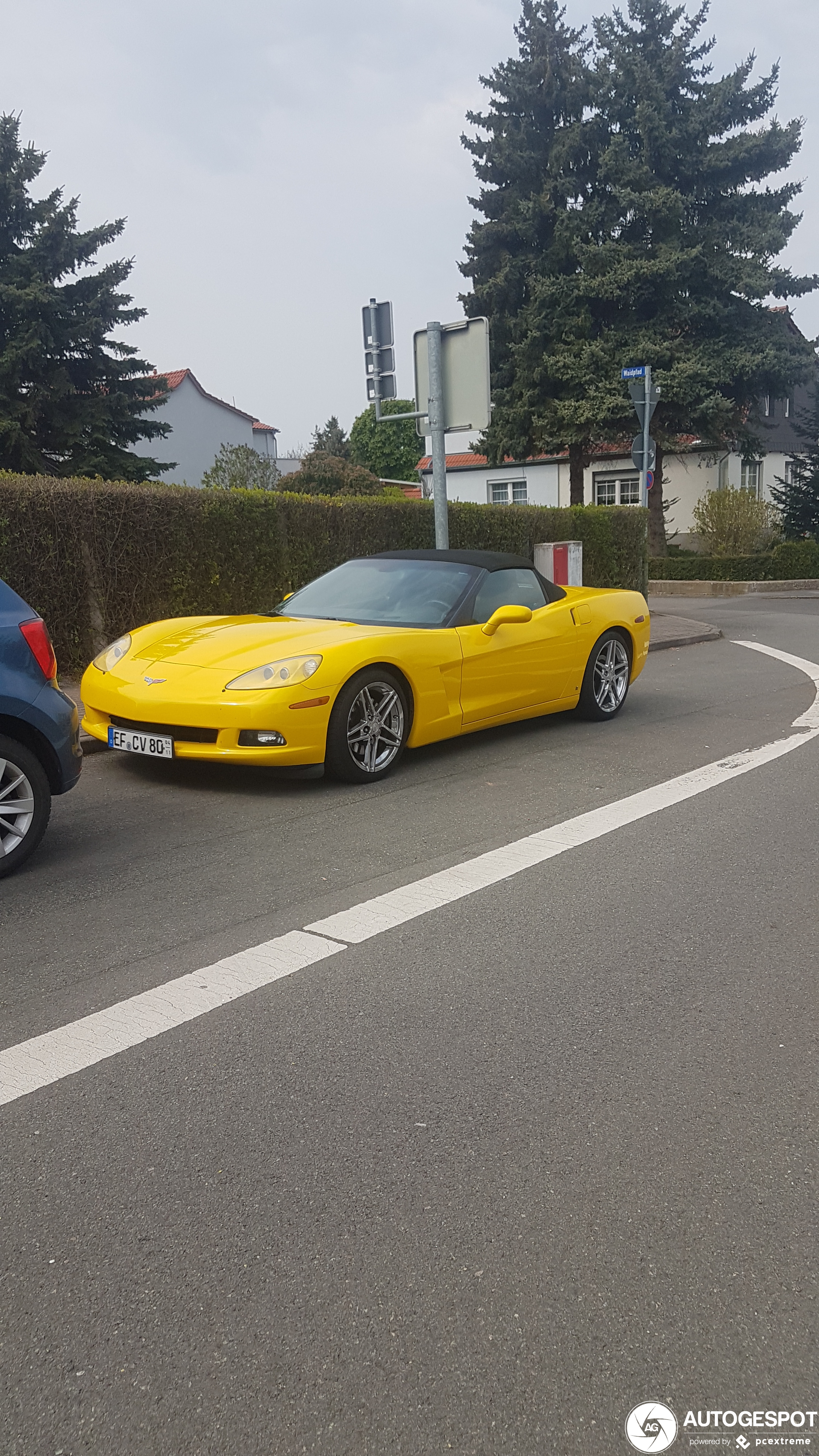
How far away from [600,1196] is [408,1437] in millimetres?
731

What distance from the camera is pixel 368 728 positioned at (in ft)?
20.1

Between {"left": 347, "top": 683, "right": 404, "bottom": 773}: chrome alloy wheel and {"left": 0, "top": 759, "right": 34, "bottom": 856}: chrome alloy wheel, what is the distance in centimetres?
186

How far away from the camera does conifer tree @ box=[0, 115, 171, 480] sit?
25.5m

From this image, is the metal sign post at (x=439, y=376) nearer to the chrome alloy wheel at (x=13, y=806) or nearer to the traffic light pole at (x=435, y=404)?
the traffic light pole at (x=435, y=404)

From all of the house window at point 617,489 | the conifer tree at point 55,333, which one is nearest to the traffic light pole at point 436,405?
the conifer tree at point 55,333

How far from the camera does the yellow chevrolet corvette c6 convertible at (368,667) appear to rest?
5.74m

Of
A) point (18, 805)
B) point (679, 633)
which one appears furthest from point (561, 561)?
point (18, 805)

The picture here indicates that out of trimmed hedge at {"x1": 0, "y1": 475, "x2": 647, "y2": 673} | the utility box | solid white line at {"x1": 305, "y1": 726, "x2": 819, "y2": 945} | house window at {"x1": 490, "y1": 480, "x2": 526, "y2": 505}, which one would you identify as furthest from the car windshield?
house window at {"x1": 490, "y1": 480, "x2": 526, "y2": 505}

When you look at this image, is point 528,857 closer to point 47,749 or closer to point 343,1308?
point 47,749

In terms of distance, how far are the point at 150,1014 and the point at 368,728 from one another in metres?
3.09

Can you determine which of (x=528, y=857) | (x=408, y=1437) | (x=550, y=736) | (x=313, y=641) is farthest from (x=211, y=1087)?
(x=550, y=736)

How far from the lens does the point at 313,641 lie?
6.11m

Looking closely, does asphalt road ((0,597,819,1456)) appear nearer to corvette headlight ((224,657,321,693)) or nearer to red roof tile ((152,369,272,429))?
corvette headlight ((224,657,321,693))

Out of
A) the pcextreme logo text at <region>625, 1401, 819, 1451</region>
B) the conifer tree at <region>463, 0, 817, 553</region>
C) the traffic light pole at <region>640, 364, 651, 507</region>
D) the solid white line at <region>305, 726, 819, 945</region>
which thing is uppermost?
the conifer tree at <region>463, 0, 817, 553</region>
